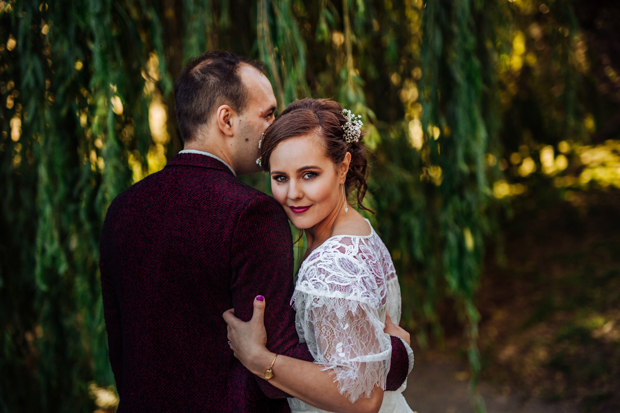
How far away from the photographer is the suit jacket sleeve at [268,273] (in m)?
1.18

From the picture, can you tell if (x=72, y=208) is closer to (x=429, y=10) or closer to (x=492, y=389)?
(x=429, y=10)

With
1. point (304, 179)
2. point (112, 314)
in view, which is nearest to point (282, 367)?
point (304, 179)

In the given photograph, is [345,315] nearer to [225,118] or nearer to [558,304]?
[225,118]

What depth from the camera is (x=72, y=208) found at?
7.63ft

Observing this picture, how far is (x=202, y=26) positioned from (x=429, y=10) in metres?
1.13

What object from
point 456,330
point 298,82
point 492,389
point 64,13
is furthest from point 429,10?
point 456,330

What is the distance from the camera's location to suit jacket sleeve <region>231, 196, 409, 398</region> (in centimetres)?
118

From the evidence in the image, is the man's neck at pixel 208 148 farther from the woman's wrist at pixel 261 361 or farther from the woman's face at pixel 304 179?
the woman's wrist at pixel 261 361

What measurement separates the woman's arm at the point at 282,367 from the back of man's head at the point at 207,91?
584 millimetres

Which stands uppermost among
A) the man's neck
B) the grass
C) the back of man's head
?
the back of man's head

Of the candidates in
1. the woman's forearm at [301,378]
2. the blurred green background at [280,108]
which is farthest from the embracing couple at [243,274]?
the blurred green background at [280,108]

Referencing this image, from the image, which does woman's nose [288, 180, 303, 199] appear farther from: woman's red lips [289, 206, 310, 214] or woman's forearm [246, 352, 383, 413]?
woman's forearm [246, 352, 383, 413]

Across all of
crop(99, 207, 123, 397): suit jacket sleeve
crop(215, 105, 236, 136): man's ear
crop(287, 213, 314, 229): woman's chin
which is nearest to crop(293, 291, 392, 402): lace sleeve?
crop(287, 213, 314, 229): woman's chin

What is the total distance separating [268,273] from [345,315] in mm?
233
